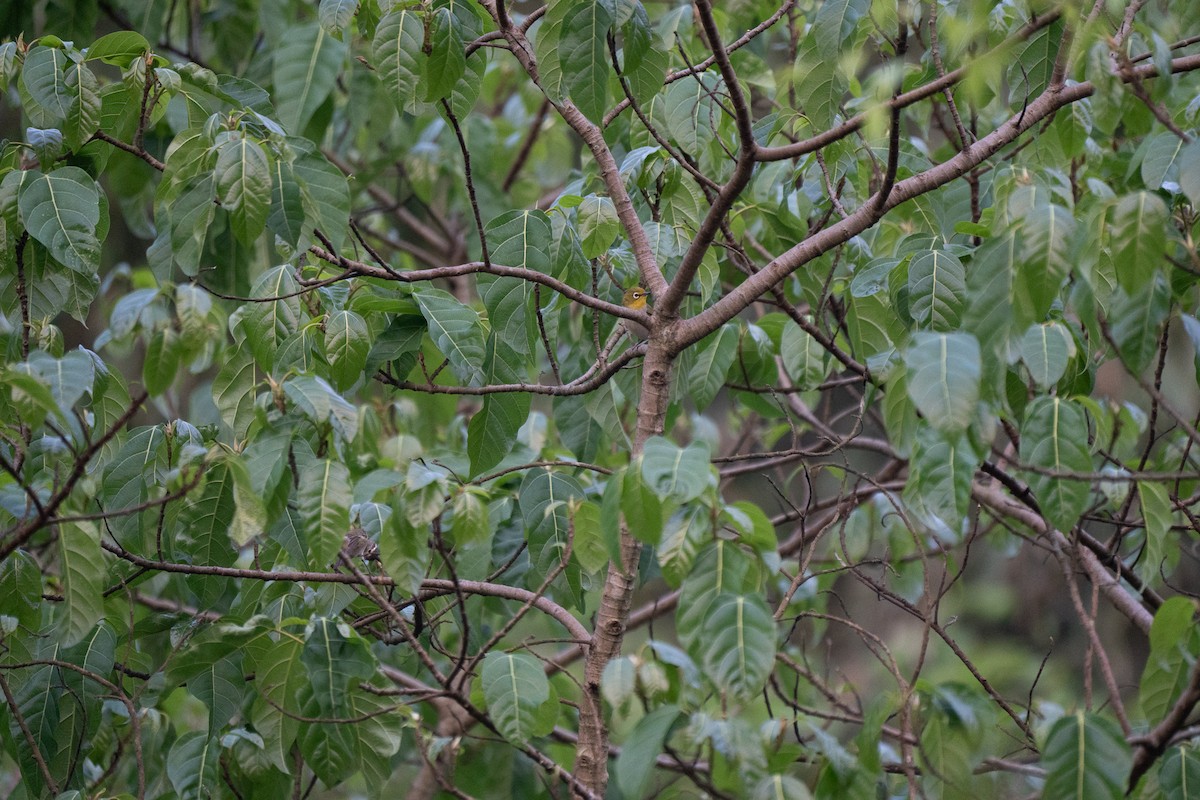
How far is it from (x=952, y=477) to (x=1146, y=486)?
39 cm

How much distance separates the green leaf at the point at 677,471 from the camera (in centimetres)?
114

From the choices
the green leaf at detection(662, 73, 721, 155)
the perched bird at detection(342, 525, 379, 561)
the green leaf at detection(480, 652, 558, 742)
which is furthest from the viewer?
the green leaf at detection(662, 73, 721, 155)

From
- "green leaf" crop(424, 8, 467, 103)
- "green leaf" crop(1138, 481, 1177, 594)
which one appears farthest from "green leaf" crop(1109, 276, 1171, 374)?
"green leaf" crop(424, 8, 467, 103)

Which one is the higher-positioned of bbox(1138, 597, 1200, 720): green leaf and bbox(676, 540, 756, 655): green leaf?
bbox(1138, 597, 1200, 720): green leaf

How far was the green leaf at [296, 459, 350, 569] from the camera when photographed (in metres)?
1.29

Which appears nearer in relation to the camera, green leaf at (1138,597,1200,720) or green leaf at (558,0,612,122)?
green leaf at (1138,597,1200,720)

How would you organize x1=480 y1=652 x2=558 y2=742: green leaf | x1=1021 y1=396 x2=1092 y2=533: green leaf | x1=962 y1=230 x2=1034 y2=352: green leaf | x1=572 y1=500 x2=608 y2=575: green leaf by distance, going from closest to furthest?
x1=962 y1=230 x2=1034 y2=352: green leaf < x1=1021 y1=396 x2=1092 y2=533: green leaf < x1=480 y1=652 x2=558 y2=742: green leaf < x1=572 y1=500 x2=608 y2=575: green leaf

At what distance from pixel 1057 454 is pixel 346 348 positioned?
1021mm

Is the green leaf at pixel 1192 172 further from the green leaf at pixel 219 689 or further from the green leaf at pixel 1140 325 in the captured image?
the green leaf at pixel 219 689

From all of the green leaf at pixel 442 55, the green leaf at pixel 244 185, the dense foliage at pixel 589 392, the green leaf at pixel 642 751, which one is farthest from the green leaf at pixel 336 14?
the green leaf at pixel 642 751

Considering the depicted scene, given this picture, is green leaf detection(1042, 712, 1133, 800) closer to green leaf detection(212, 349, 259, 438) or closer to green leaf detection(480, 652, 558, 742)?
green leaf detection(480, 652, 558, 742)

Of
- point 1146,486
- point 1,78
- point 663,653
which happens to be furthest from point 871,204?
point 1,78

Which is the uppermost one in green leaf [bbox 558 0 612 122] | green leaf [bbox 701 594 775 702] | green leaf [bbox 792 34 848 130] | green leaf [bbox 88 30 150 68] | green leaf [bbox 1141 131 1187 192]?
green leaf [bbox 1141 131 1187 192]

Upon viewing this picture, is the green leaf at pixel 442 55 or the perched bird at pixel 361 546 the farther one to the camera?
the perched bird at pixel 361 546
